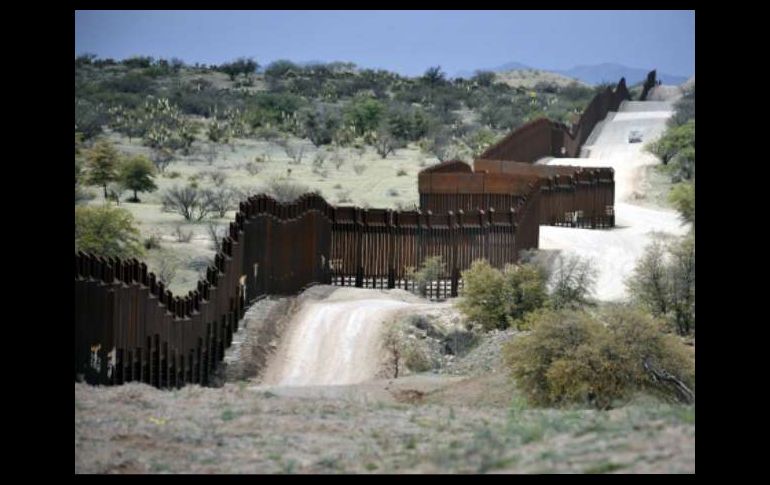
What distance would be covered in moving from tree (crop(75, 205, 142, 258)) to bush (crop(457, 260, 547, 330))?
11.6m

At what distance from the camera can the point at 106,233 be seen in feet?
122

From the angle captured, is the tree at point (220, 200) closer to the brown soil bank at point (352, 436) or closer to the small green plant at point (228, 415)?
the brown soil bank at point (352, 436)

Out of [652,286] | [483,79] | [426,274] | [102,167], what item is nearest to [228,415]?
[652,286]

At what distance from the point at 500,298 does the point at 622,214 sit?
2206 cm

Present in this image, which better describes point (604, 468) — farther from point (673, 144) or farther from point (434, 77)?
point (434, 77)

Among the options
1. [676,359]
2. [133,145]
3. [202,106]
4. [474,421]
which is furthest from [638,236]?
[202,106]

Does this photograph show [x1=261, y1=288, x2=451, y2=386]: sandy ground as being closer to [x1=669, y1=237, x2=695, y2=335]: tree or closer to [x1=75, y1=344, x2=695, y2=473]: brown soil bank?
[x1=669, y1=237, x2=695, y2=335]: tree

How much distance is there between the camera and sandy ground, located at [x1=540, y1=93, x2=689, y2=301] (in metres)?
35.8

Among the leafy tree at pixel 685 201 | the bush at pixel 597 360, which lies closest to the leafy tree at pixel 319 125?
the leafy tree at pixel 685 201

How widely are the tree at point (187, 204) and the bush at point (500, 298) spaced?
19869 millimetres

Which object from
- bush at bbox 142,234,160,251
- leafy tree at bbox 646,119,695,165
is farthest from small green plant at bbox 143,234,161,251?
leafy tree at bbox 646,119,695,165

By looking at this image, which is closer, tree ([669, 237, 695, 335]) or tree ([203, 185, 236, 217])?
tree ([669, 237, 695, 335])

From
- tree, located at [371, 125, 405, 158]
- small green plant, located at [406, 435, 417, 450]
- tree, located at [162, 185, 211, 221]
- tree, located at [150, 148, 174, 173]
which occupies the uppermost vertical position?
tree, located at [371, 125, 405, 158]
